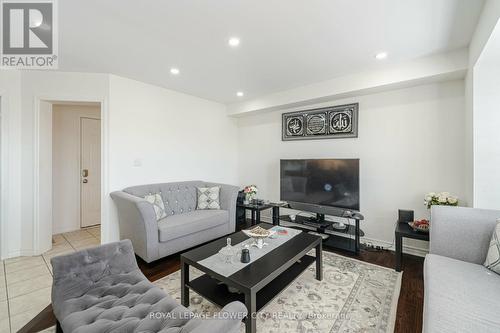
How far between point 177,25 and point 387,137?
2927 mm

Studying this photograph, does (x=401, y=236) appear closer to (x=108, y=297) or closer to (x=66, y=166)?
(x=108, y=297)

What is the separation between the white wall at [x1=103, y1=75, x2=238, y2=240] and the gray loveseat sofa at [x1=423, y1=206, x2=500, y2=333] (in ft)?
11.4

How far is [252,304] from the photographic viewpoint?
1418 mm

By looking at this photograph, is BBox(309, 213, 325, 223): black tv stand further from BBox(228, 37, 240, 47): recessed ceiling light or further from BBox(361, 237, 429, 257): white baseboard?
BBox(228, 37, 240, 47): recessed ceiling light

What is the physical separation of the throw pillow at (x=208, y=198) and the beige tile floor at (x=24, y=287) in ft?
5.78

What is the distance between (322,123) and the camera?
361 centimetres

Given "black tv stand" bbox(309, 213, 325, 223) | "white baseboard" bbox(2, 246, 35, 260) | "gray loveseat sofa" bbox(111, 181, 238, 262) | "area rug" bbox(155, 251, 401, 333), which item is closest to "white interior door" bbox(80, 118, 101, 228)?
"white baseboard" bbox(2, 246, 35, 260)

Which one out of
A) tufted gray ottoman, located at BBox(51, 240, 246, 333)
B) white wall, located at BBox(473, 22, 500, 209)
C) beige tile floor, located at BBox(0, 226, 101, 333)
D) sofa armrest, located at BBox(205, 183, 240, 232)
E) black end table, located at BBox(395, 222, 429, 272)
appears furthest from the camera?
sofa armrest, located at BBox(205, 183, 240, 232)

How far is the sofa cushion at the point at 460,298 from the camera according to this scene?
3.57 feet

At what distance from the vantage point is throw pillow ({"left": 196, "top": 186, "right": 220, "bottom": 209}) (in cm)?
359

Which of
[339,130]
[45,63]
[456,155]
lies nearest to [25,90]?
[45,63]

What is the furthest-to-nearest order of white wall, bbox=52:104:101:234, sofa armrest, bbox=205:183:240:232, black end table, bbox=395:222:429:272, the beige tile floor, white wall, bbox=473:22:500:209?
white wall, bbox=52:104:101:234
sofa armrest, bbox=205:183:240:232
black end table, bbox=395:222:429:272
white wall, bbox=473:22:500:209
the beige tile floor

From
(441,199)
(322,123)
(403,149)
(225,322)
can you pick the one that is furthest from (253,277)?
(322,123)

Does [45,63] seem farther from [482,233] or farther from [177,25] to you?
[482,233]
